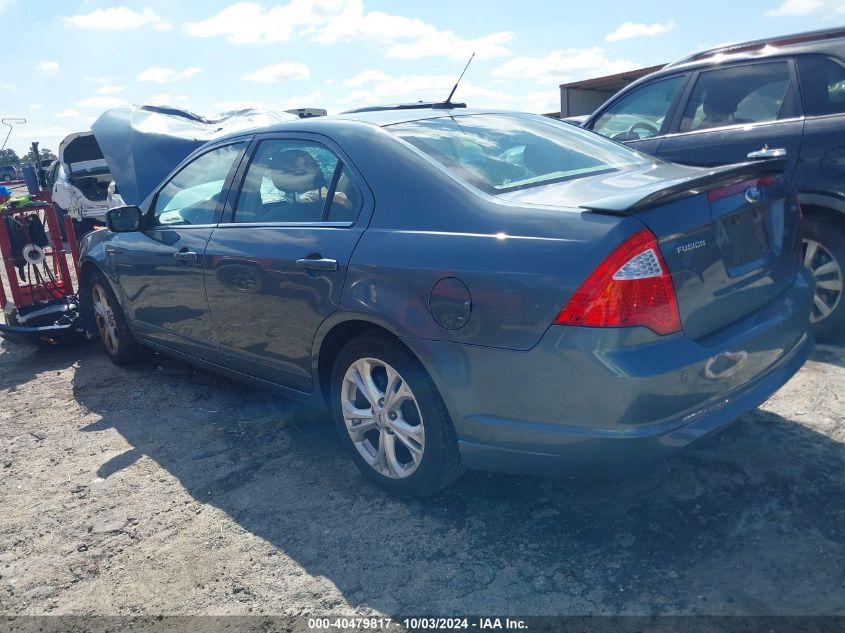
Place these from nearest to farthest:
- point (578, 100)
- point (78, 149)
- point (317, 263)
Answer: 1. point (317, 263)
2. point (78, 149)
3. point (578, 100)

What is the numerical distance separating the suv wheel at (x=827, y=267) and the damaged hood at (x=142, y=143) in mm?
5683

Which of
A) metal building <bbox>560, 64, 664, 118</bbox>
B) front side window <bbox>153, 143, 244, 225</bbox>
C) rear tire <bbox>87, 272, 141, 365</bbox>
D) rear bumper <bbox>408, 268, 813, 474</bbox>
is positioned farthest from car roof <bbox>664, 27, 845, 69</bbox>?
metal building <bbox>560, 64, 664, 118</bbox>

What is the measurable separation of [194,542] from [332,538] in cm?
60

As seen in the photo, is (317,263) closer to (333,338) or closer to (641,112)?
(333,338)

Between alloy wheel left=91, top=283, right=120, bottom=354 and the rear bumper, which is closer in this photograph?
the rear bumper

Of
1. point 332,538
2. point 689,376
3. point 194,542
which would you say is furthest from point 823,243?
point 194,542

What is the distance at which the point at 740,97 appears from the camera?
4.83m

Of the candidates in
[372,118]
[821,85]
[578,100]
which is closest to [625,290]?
[372,118]

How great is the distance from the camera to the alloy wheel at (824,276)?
14.3 feet

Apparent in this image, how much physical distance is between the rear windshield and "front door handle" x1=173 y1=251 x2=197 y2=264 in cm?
144

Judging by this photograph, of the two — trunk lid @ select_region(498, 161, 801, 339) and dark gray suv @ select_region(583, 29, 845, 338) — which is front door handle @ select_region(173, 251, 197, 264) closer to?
trunk lid @ select_region(498, 161, 801, 339)

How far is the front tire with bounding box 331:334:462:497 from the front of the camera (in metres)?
2.81

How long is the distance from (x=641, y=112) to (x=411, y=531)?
4027 millimetres

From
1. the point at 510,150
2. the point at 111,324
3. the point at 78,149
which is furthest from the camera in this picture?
the point at 78,149
